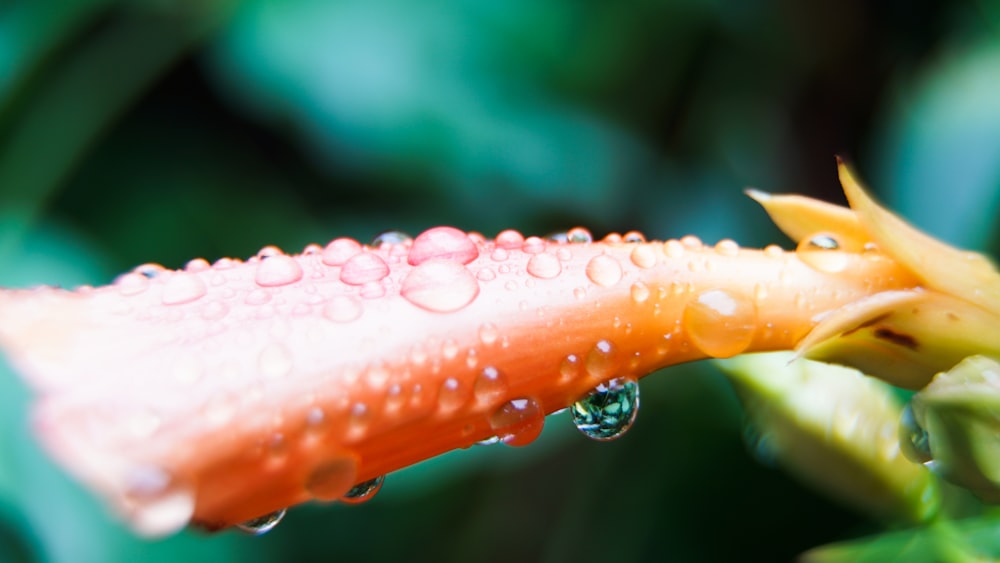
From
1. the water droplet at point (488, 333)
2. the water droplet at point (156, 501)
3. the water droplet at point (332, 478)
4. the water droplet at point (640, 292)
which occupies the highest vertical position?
the water droplet at point (640, 292)

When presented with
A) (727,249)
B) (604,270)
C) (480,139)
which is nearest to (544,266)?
(604,270)

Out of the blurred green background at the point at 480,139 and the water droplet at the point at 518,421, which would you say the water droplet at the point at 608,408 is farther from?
the blurred green background at the point at 480,139

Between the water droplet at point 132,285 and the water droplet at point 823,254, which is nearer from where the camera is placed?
the water droplet at point 132,285

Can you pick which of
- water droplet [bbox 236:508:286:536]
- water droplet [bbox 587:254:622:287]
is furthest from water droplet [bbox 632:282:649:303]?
water droplet [bbox 236:508:286:536]

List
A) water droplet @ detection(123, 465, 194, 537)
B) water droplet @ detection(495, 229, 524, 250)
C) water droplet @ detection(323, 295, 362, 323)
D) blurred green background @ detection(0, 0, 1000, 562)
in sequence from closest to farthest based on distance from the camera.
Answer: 1. water droplet @ detection(123, 465, 194, 537)
2. water droplet @ detection(323, 295, 362, 323)
3. water droplet @ detection(495, 229, 524, 250)
4. blurred green background @ detection(0, 0, 1000, 562)

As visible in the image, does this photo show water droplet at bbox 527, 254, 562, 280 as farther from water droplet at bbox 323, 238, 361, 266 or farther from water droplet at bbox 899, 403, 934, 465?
water droplet at bbox 899, 403, 934, 465

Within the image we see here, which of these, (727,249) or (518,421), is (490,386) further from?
(727,249)

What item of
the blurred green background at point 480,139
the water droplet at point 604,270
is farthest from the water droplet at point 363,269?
the blurred green background at point 480,139
